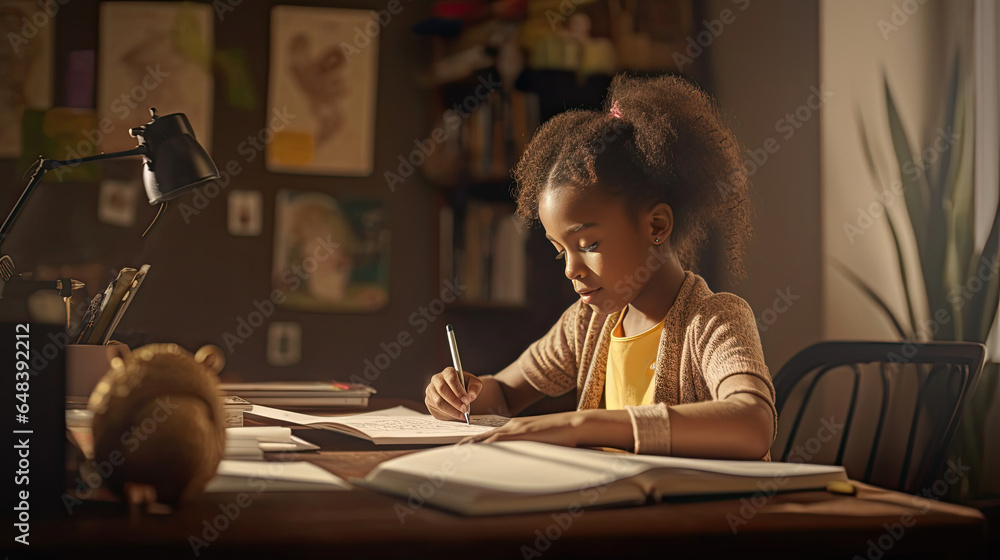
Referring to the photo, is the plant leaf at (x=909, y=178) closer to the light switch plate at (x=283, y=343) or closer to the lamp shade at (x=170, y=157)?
the lamp shade at (x=170, y=157)

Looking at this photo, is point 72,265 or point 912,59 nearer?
point 912,59

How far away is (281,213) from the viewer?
2766 mm

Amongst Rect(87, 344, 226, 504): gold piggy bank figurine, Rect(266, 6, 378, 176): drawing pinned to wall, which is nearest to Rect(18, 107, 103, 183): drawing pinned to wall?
Rect(266, 6, 378, 176): drawing pinned to wall

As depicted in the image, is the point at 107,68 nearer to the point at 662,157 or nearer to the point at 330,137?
the point at 330,137

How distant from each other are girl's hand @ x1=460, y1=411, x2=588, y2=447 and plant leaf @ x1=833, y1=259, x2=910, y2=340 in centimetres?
162

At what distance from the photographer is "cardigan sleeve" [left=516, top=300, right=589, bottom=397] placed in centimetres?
146

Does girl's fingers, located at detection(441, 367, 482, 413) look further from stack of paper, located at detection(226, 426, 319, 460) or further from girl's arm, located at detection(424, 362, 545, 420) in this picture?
stack of paper, located at detection(226, 426, 319, 460)

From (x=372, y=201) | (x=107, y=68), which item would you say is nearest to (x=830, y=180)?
(x=372, y=201)

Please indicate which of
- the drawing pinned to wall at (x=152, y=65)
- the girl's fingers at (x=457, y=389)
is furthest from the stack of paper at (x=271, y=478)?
the drawing pinned to wall at (x=152, y=65)

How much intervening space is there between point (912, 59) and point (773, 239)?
0.61 meters

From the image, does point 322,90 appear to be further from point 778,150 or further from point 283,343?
point 778,150

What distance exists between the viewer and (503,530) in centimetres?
51

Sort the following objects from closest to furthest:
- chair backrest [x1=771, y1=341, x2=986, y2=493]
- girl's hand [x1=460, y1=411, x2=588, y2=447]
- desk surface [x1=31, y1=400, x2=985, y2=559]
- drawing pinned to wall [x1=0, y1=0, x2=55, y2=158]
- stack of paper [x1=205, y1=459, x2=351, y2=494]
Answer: desk surface [x1=31, y1=400, x2=985, y2=559] → stack of paper [x1=205, y1=459, x2=351, y2=494] → girl's hand [x1=460, y1=411, x2=588, y2=447] → chair backrest [x1=771, y1=341, x2=986, y2=493] → drawing pinned to wall [x1=0, y1=0, x2=55, y2=158]

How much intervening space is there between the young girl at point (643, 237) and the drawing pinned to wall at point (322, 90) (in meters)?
1.50
